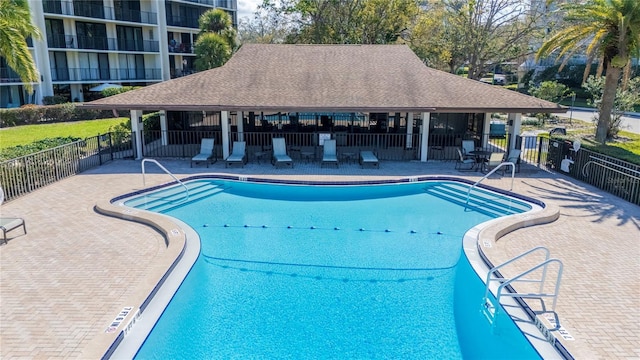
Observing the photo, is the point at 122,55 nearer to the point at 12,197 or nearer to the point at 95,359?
the point at 12,197

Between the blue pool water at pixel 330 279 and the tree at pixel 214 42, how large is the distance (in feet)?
79.4

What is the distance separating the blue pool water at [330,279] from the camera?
7.75m

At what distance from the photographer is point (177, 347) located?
24.8ft

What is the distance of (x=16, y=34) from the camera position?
17094mm

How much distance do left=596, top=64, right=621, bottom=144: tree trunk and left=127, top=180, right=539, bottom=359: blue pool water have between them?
10689 mm

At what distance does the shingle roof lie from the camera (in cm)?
1819

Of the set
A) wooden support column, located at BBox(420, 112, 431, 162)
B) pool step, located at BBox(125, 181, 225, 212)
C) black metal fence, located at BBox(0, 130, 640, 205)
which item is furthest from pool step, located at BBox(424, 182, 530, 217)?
pool step, located at BBox(125, 181, 225, 212)

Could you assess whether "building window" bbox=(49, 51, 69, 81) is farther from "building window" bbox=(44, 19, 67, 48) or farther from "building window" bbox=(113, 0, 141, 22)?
"building window" bbox=(113, 0, 141, 22)

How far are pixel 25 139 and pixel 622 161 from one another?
2830 centimetres

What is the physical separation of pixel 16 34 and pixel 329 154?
1290 centimetres

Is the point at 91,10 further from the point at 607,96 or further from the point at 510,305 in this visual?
the point at 510,305

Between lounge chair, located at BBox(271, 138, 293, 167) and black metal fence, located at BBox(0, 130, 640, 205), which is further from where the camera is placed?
lounge chair, located at BBox(271, 138, 293, 167)

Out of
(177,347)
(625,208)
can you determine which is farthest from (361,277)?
(625,208)

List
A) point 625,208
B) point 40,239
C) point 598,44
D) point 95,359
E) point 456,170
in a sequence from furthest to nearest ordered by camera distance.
→ 1. point 598,44
2. point 456,170
3. point 625,208
4. point 40,239
5. point 95,359
